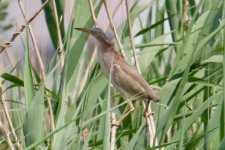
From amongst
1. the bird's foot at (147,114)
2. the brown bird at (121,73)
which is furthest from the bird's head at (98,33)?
the bird's foot at (147,114)

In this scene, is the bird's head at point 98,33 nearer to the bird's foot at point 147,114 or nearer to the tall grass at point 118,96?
the tall grass at point 118,96

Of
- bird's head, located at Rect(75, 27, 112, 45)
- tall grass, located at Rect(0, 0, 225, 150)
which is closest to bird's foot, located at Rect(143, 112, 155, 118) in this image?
tall grass, located at Rect(0, 0, 225, 150)

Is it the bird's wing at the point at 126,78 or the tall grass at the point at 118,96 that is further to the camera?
the bird's wing at the point at 126,78

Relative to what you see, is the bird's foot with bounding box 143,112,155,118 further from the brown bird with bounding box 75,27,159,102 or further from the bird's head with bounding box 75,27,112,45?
the bird's head with bounding box 75,27,112,45

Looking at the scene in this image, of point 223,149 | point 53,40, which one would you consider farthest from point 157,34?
point 223,149

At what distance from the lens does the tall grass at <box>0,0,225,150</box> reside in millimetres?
1424

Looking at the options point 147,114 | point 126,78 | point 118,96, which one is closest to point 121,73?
point 126,78

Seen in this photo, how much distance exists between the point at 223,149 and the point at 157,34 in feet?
3.58

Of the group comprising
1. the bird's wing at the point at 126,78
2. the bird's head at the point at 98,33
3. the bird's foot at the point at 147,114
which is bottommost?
the bird's foot at the point at 147,114

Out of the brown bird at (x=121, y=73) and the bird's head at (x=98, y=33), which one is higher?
the bird's head at (x=98, y=33)

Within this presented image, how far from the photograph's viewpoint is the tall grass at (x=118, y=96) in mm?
1424

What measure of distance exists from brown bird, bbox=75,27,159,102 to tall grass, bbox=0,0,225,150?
0.18 ft

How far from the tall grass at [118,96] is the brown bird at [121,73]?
0.06 m

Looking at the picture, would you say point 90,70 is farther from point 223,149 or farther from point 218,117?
point 223,149
